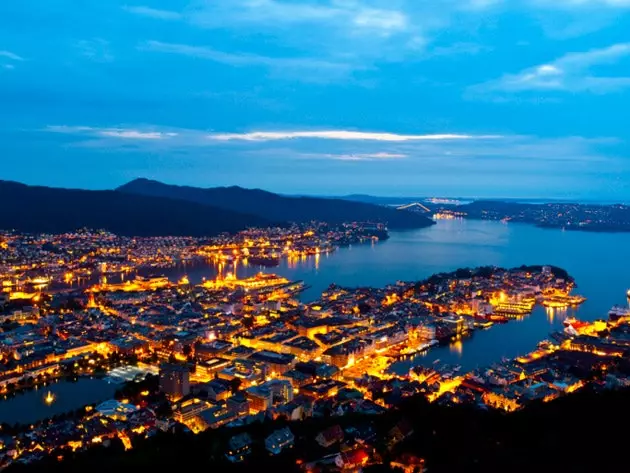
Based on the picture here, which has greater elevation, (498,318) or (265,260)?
(265,260)

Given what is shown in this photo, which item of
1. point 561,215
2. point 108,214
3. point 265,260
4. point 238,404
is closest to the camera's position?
point 238,404

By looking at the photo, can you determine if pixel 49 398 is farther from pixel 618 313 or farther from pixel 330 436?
pixel 618 313

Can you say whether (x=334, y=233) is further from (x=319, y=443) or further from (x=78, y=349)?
(x=319, y=443)

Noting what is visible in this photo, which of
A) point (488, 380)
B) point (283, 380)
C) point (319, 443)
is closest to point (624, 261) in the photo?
point (488, 380)

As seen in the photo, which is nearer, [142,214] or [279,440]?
[279,440]

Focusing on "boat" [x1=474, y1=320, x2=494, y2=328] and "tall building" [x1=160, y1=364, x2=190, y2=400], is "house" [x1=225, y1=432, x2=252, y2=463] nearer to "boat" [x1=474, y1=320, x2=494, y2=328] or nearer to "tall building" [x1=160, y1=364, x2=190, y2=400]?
"tall building" [x1=160, y1=364, x2=190, y2=400]

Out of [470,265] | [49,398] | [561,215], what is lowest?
[49,398]

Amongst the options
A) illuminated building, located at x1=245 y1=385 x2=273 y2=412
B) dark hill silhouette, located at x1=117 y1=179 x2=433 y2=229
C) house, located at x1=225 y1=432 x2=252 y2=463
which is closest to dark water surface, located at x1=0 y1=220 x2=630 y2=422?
illuminated building, located at x1=245 y1=385 x2=273 y2=412

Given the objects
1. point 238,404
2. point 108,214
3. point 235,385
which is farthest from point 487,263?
point 108,214
